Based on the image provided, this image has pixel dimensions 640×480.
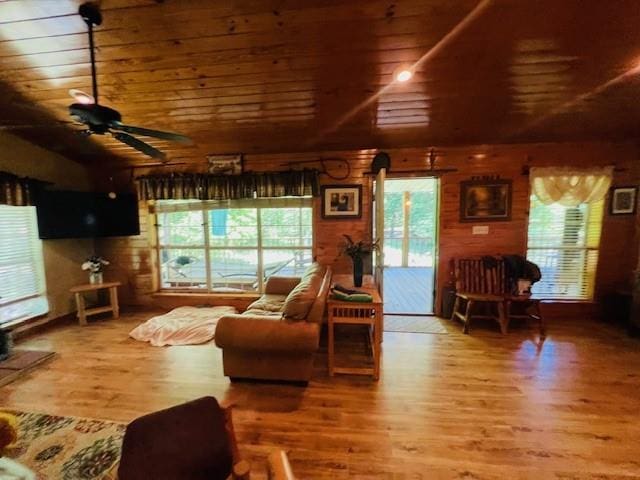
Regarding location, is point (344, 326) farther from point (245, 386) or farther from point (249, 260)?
point (249, 260)

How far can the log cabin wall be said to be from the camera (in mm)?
3807

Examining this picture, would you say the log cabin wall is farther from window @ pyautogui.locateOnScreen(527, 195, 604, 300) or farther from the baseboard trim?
the baseboard trim

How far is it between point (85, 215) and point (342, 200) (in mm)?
3657

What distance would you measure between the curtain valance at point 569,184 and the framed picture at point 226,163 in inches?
157

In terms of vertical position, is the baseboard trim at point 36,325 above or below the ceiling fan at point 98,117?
below

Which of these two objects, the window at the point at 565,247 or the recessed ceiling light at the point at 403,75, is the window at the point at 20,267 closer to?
the recessed ceiling light at the point at 403,75

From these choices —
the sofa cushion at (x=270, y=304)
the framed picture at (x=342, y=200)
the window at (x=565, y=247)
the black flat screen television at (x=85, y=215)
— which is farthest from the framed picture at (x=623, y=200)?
the black flat screen television at (x=85, y=215)

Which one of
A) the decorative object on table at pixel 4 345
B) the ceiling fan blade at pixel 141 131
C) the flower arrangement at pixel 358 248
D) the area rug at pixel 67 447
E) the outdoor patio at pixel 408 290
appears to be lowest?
the area rug at pixel 67 447

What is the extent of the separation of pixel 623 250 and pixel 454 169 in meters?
2.49

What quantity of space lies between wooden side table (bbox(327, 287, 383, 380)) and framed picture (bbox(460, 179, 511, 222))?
2.20 metres

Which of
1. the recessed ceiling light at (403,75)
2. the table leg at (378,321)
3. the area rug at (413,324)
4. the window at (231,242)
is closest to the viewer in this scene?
the recessed ceiling light at (403,75)

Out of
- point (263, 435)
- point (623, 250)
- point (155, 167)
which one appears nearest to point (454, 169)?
point (623, 250)

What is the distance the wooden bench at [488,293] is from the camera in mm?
3578

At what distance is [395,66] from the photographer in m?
2.44
